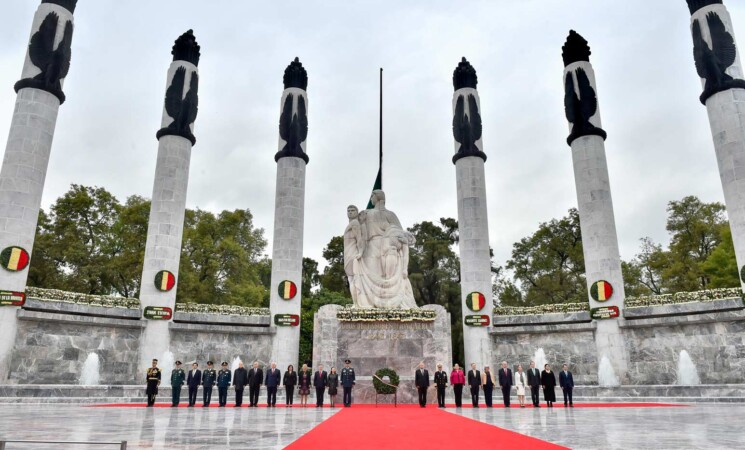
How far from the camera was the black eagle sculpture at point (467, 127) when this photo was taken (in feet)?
98.7

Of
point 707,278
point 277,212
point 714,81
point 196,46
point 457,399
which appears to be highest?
point 196,46

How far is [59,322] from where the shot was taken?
21.7m

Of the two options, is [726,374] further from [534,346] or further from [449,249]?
[449,249]

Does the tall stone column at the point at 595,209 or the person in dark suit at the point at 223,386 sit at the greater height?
the tall stone column at the point at 595,209

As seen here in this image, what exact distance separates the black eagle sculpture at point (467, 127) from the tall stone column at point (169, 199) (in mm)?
15951

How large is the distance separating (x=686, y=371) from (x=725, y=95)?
521 inches

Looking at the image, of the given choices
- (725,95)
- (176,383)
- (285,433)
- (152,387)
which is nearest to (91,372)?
(152,387)

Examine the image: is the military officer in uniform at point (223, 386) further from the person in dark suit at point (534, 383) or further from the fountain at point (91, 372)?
the person in dark suit at point (534, 383)

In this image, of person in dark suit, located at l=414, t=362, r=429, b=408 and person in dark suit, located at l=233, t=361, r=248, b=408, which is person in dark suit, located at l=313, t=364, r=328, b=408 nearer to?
person in dark suit, located at l=233, t=361, r=248, b=408

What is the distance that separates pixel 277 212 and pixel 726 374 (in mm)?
23443

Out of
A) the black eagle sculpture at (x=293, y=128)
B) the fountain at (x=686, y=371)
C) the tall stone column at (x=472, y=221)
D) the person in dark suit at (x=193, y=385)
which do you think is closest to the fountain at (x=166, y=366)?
the person in dark suit at (x=193, y=385)

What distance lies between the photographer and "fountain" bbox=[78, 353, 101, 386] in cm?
2178

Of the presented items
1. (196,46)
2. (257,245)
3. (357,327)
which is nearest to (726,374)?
(357,327)

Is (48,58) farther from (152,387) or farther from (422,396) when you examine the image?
(422,396)
